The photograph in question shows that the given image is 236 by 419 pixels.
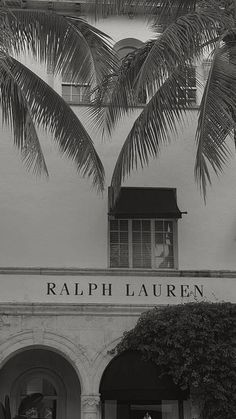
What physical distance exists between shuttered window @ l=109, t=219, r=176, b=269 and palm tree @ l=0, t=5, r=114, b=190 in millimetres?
2709

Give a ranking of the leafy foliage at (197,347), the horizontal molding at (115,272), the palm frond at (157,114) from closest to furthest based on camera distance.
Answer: the palm frond at (157,114) < the leafy foliage at (197,347) < the horizontal molding at (115,272)

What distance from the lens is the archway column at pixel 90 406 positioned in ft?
50.0

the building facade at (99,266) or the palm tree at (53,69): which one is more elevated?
the palm tree at (53,69)

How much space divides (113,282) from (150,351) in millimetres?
1765

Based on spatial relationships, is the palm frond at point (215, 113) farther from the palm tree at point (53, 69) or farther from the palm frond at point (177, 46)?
the palm tree at point (53, 69)

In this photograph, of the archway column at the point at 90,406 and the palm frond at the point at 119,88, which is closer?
the palm frond at the point at 119,88

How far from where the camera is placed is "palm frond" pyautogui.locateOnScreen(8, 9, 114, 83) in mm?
13719

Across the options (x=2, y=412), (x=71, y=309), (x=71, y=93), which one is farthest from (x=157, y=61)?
(x=2, y=412)

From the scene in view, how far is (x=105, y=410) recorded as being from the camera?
650 inches

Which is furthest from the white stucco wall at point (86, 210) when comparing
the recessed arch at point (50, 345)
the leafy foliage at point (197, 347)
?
the recessed arch at point (50, 345)

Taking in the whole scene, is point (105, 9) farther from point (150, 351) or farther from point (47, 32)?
Result: point (150, 351)

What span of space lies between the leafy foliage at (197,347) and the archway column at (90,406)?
44.1 inches

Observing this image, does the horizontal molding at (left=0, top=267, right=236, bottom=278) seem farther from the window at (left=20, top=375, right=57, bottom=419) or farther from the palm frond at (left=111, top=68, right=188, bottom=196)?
the palm frond at (left=111, top=68, right=188, bottom=196)

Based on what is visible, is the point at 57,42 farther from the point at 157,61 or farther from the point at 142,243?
the point at 142,243
